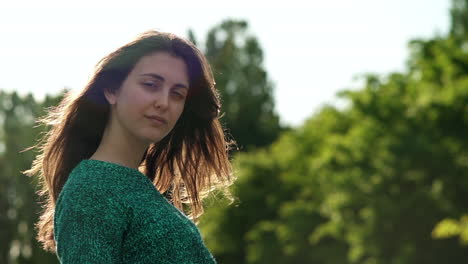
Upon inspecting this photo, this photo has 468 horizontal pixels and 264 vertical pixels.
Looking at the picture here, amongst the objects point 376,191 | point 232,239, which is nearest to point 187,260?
point 376,191

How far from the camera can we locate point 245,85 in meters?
53.6

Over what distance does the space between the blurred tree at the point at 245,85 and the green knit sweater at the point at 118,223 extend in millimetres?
49526

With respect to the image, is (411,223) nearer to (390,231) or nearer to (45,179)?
(390,231)

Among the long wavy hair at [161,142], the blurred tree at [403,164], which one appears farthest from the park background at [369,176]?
the long wavy hair at [161,142]

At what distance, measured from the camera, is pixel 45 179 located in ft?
9.85

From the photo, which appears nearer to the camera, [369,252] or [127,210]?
[127,210]

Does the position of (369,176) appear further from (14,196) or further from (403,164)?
(14,196)

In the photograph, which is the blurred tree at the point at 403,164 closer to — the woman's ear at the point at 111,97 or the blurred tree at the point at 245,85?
the blurred tree at the point at 245,85

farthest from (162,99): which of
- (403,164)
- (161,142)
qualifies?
(403,164)

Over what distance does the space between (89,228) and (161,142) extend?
0.82m

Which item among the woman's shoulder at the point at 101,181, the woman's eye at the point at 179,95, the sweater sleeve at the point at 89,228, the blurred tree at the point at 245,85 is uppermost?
the blurred tree at the point at 245,85

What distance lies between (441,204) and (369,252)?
3.38m

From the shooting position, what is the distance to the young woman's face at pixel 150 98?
267 centimetres

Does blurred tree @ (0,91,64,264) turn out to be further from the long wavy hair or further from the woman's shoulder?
the woman's shoulder
